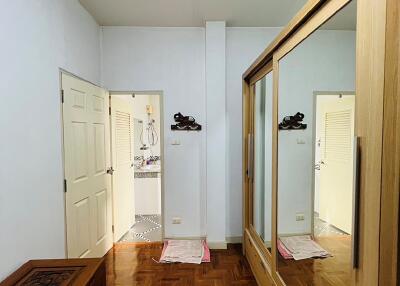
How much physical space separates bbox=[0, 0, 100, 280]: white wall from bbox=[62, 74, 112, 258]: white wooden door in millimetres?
152

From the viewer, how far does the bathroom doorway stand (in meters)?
3.47

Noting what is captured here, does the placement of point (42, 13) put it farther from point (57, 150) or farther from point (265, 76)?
point (265, 76)

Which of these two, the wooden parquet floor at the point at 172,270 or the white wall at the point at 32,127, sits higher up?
the white wall at the point at 32,127

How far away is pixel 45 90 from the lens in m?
2.00

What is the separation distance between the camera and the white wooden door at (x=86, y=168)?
2.38 m

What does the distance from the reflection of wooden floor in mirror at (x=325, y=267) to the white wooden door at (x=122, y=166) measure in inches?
97.5

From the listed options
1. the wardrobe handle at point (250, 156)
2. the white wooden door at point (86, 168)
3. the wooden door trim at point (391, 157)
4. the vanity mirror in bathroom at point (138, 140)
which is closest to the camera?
the wooden door trim at point (391, 157)

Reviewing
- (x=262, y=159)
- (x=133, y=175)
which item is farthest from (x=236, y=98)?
(x=133, y=175)

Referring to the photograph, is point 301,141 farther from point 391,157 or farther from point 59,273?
point 59,273

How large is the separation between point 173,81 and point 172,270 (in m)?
2.43

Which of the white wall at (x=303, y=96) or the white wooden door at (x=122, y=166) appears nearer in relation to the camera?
the white wall at (x=303, y=96)

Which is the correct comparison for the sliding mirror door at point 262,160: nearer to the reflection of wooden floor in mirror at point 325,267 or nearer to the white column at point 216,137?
the reflection of wooden floor in mirror at point 325,267

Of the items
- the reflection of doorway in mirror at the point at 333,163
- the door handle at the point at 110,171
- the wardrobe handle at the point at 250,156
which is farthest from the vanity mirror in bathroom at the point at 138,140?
the reflection of doorway in mirror at the point at 333,163

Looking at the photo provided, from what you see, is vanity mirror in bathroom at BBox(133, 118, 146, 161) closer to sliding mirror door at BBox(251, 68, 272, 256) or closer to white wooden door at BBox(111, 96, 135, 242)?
white wooden door at BBox(111, 96, 135, 242)
